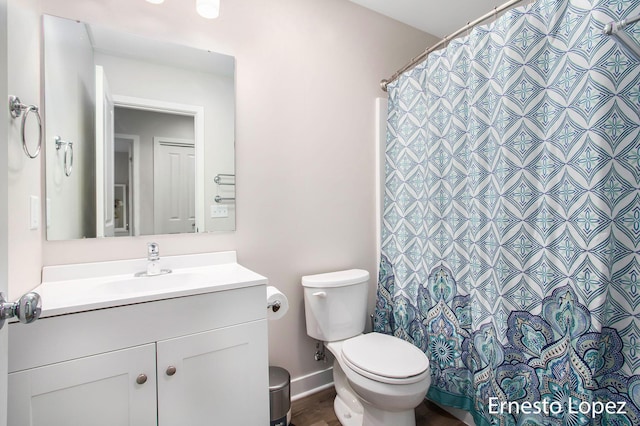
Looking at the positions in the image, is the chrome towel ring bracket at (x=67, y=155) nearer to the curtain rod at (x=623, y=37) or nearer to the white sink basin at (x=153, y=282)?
A: the white sink basin at (x=153, y=282)

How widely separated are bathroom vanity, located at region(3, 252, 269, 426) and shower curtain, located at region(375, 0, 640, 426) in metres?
0.99

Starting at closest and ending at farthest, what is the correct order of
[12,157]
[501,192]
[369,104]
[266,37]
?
[12,157]
[501,192]
[266,37]
[369,104]

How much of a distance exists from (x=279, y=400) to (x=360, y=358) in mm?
449

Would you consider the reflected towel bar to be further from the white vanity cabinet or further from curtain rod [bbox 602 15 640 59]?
curtain rod [bbox 602 15 640 59]

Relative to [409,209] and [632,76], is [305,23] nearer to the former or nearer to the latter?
[409,209]

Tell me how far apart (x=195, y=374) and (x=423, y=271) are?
1269mm

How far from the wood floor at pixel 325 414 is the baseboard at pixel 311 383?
0.10 ft

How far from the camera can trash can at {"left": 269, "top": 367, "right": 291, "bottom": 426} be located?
1.50 meters

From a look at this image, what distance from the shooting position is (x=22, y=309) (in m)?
0.60

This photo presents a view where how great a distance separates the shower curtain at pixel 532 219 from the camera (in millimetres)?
1065

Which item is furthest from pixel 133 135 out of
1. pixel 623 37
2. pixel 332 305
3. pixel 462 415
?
pixel 462 415

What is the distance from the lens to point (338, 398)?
69.6 inches

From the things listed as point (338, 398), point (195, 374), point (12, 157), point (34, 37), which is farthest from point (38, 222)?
point (338, 398)

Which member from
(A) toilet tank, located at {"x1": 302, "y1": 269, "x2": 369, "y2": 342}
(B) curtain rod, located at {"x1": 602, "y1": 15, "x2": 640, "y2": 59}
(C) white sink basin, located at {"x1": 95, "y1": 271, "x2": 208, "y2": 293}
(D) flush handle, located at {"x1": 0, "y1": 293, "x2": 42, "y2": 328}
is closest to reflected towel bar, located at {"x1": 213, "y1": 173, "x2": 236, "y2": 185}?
(C) white sink basin, located at {"x1": 95, "y1": 271, "x2": 208, "y2": 293}
